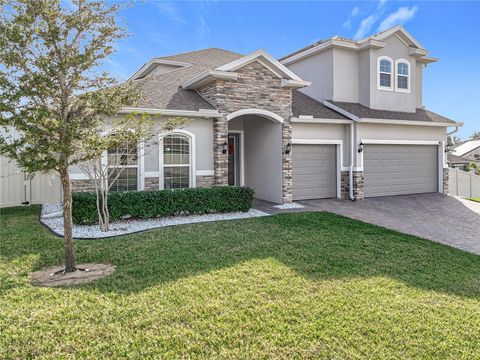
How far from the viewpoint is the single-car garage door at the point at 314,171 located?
1411 centimetres

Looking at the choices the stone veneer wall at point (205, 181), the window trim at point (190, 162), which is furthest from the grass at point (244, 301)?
the stone veneer wall at point (205, 181)

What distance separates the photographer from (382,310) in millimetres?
4523

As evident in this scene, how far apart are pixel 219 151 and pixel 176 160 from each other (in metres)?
1.48

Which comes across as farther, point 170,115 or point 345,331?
point 170,115

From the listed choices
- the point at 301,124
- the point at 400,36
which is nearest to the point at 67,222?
the point at 301,124

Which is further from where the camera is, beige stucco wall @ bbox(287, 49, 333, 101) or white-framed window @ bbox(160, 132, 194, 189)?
beige stucco wall @ bbox(287, 49, 333, 101)

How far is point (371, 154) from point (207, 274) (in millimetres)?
11680

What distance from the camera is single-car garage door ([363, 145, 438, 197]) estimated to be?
50.0 ft

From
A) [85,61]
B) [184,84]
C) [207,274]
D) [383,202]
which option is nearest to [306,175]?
[383,202]

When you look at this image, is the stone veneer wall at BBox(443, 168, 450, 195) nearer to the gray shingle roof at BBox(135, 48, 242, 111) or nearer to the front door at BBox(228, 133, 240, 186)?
the front door at BBox(228, 133, 240, 186)

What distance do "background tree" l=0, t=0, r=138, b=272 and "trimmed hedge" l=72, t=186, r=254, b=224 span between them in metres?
Answer: 3.36

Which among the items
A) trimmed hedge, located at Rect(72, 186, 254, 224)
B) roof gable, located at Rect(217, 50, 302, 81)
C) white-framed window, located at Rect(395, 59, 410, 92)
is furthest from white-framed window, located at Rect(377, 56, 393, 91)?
trimmed hedge, located at Rect(72, 186, 254, 224)

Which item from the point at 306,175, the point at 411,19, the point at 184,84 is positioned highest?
the point at 411,19

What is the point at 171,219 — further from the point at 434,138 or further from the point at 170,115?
the point at 434,138
